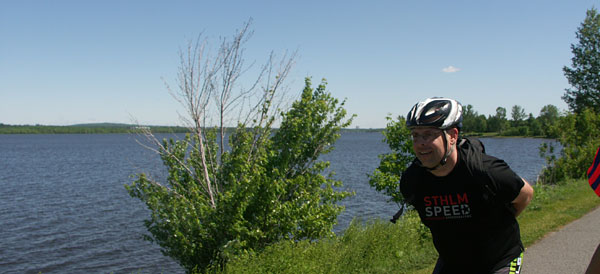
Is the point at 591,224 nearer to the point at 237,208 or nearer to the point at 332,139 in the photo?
the point at 332,139

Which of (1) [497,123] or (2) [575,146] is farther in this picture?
(1) [497,123]

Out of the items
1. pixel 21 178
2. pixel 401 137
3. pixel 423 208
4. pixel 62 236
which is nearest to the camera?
pixel 423 208

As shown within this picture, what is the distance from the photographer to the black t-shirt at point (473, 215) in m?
2.62

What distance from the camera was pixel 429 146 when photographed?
273 cm

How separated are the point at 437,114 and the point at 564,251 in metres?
5.61

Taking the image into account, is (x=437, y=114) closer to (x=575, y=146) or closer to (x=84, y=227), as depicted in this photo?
(x=84, y=227)

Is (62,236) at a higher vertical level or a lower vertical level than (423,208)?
lower

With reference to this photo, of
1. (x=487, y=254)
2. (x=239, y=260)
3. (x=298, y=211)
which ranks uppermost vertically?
(x=487, y=254)

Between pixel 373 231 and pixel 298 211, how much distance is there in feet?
5.06

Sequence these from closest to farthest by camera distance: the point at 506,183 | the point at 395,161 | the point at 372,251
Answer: the point at 506,183, the point at 372,251, the point at 395,161

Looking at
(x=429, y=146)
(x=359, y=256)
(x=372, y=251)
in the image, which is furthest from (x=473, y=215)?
(x=372, y=251)

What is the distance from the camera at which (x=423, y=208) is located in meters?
2.86

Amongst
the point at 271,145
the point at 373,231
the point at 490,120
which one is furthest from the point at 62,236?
the point at 490,120

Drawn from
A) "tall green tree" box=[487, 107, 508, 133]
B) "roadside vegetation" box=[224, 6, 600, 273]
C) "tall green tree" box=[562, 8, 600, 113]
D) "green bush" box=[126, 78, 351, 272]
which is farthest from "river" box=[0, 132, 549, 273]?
"tall green tree" box=[487, 107, 508, 133]
